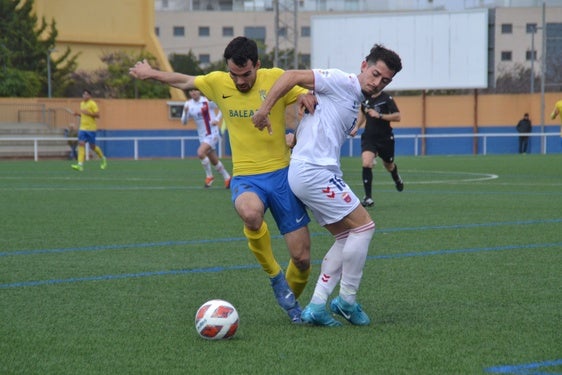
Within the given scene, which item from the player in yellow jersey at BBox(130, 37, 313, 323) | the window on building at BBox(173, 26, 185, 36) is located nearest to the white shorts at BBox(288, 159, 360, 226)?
the player in yellow jersey at BBox(130, 37, 313, 323)

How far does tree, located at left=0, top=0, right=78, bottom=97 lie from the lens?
5600 centimetres

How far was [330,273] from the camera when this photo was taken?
21.4 feet

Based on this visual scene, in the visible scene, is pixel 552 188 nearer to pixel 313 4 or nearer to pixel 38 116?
pixel 38 116

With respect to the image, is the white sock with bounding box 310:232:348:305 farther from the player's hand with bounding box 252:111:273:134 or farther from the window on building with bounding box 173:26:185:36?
the window on building with bounding box 173:26:185:36

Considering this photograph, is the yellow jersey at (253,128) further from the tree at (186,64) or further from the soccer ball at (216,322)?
the tree at (186,64)

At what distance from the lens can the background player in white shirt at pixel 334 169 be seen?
6.37 meters

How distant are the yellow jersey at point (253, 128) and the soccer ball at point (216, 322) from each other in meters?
1.24

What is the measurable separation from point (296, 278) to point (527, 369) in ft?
7.37

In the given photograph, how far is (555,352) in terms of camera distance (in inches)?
212

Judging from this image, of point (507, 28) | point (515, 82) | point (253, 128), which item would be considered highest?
point (507, 28)

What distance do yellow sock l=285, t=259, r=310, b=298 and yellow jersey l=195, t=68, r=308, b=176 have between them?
2.23ft

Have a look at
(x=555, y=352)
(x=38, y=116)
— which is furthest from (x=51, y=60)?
(x=555, y=352)

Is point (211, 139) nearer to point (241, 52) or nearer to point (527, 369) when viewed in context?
point (241, 52)

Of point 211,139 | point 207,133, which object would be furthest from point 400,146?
point 211,139
